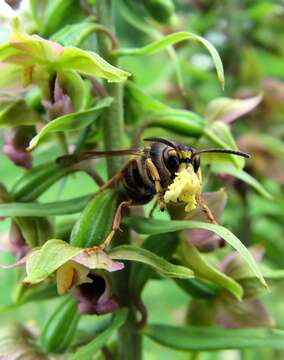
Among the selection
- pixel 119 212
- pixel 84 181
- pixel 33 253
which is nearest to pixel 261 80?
pixel 84 181

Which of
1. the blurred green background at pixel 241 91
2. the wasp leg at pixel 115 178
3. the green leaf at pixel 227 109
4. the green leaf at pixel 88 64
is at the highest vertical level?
the green leaf at pixel 88 64

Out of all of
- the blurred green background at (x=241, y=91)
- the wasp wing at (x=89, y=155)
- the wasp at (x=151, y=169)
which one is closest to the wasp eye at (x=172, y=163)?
the wasp at (x=151, y=169)

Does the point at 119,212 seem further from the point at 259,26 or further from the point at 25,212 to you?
the point at 259,26

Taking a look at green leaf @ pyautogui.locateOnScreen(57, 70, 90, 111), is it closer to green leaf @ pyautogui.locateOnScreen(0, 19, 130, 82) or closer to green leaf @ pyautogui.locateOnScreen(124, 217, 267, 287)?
green leaf @ pyautogui.locateOnScreen(0, 19, 130, 82)

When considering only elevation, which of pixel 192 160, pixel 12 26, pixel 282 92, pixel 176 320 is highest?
pixel 12 26

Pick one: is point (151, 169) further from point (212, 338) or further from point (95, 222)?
point (212, 338)

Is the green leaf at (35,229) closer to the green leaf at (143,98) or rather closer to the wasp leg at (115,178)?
the wasp leg at (115,178)
